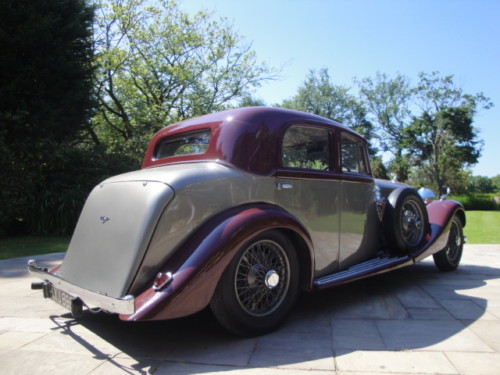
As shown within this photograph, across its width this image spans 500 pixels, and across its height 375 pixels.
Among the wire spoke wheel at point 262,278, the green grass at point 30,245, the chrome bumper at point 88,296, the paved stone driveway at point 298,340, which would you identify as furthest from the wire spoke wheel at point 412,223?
the green grass at point 30,245

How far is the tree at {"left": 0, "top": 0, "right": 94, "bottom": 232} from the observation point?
9.42 meters

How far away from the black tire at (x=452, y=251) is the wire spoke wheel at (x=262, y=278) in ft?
10.5

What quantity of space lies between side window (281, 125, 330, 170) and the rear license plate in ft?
6.69

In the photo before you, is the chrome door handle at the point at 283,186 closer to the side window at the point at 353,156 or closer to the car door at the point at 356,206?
the car door at the point at 356,206

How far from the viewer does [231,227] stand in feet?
8.71

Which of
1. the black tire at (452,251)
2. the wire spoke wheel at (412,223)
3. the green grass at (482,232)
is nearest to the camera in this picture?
the wire spoke wheel at (412,223)

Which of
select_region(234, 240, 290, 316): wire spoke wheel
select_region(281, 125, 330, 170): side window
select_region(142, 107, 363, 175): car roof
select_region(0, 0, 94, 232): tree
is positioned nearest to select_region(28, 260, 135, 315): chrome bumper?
select_region(234, 240, 290, 316): wire spoke wheel

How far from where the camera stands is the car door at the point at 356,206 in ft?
12.5

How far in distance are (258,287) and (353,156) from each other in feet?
6.70

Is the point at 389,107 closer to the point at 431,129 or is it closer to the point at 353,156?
the point at 431,129

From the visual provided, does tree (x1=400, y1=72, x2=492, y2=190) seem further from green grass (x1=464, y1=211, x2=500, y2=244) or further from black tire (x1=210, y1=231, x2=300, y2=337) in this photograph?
black tire (x1=210, y1=231, x2=300, y2=337)

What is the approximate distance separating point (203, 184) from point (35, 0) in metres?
10.4

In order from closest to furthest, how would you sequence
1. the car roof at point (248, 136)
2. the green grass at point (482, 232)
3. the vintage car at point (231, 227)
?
the vintage car at point (231, 227) < the car roof at point (248, 136) < the green grass at point (482, 232)

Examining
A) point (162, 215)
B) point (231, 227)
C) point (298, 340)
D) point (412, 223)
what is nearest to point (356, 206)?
point (412, 223)
